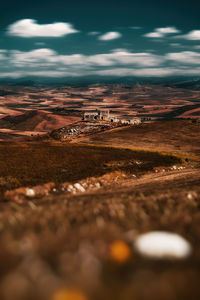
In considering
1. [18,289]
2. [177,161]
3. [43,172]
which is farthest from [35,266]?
[177,161]

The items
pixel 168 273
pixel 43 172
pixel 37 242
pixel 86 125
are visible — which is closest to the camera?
pixel 168 273

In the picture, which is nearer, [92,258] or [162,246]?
[92,258]

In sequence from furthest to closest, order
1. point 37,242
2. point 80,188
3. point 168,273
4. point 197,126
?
point 197,126, point 80,188, point 37,242, point 168,273

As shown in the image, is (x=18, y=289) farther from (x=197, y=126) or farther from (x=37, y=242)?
(x=197, y=126)

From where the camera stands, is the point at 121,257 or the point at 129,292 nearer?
the point at 129,292

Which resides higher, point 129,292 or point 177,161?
point 129,292

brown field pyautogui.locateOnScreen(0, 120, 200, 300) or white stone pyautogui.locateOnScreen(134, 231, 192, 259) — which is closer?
brown field pyautogui.locateOnScreen(0, 120, 200, 300)

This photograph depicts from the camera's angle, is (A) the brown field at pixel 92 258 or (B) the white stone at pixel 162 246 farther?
(B) the white stone at pixel 162 246
